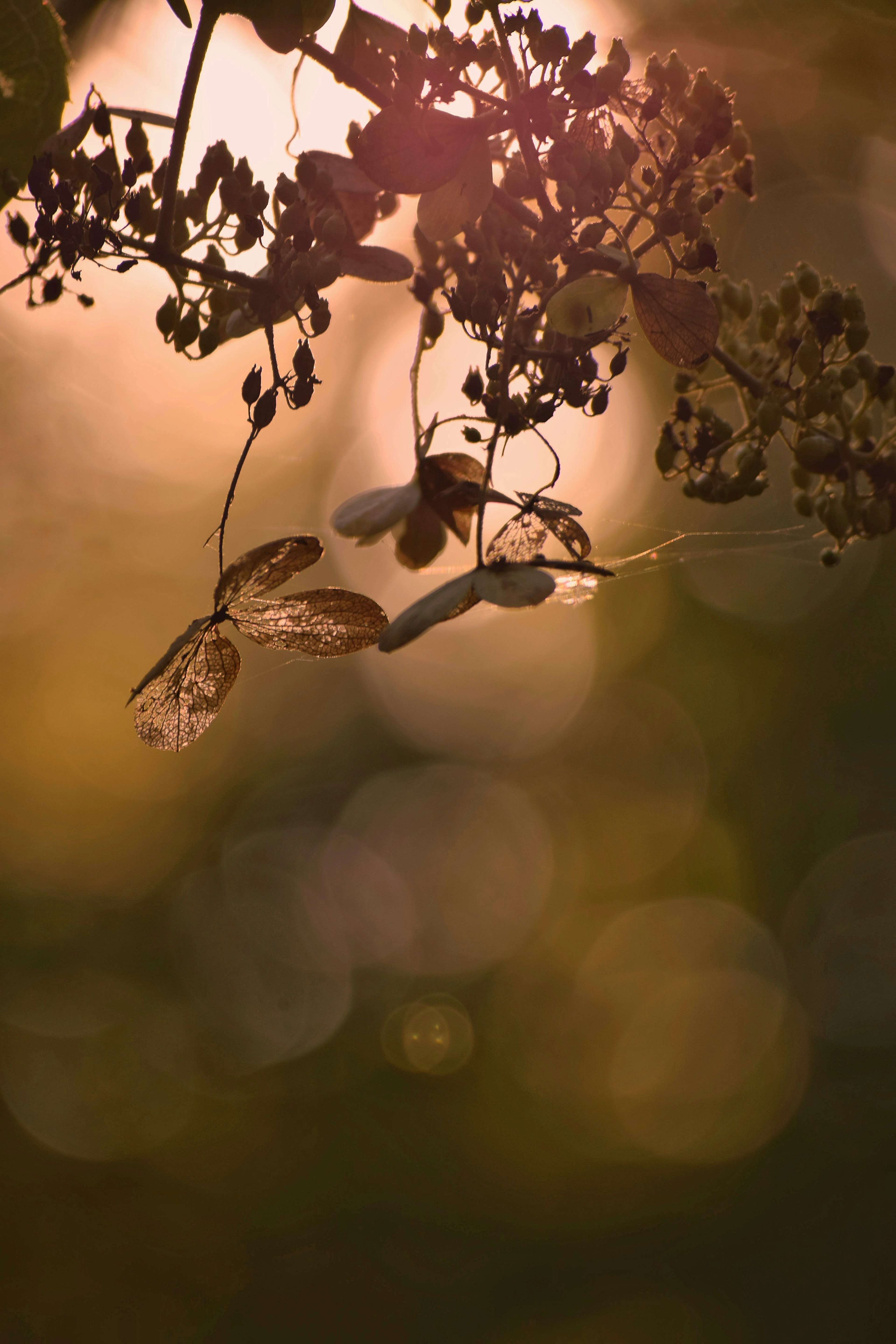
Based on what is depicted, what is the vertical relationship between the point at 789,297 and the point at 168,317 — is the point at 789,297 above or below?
below

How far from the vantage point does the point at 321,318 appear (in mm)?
728

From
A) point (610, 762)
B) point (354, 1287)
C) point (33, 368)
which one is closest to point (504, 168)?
point (33, 368)

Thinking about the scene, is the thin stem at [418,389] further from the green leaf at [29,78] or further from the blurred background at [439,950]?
the blurred background at [439,950]

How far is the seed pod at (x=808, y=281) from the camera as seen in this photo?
969mm

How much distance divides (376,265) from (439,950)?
13.2 meters

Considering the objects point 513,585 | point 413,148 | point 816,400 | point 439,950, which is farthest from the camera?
point 439,950

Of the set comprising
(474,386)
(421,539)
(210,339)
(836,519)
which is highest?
(210,339)

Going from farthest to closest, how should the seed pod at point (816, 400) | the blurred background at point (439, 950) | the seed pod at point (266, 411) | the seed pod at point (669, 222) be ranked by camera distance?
the blurred background at point (439, 950), the seed pod at point (816, 400), the seed pod at point (669, 222), the seed pod at point (266, 411)

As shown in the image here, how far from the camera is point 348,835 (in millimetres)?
13383

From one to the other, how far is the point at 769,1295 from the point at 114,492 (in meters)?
11.7

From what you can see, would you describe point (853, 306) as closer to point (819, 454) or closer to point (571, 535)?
point (819, 454)

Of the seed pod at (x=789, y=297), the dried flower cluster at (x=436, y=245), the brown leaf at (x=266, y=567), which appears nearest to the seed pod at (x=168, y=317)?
the dried flower cluster at (x=436, y=245)

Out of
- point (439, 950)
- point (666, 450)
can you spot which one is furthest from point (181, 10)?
point (439, 950)

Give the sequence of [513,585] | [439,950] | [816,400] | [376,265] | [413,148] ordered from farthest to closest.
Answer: [439,950] < [816,400] < [376,265] < [413,148] < [513,585]
